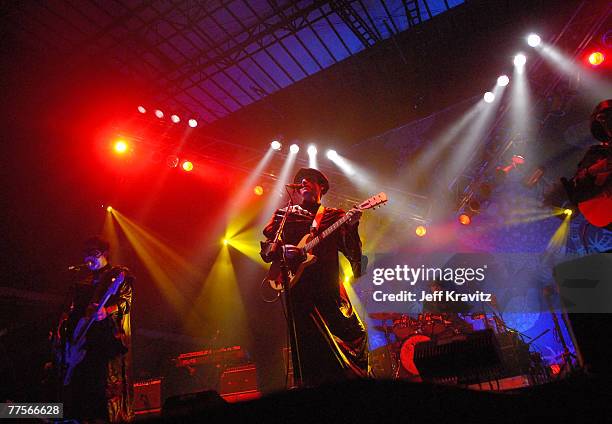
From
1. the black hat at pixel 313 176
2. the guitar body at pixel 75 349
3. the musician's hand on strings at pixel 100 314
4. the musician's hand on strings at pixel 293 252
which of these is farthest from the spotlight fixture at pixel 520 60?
the guitar body at pixel 75 349

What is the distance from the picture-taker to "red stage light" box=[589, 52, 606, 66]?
24.6 ft

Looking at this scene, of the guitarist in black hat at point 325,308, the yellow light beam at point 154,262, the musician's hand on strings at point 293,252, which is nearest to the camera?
the guitarist in black hat at point 325,308

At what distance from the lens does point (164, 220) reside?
453 inches

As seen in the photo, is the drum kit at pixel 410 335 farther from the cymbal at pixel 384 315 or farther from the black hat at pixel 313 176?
the black hat at pixel 313 176

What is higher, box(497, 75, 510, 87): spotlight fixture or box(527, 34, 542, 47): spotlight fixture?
box(527, 34, 542, 47): spotlight fixture

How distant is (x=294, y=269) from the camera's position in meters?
4.40

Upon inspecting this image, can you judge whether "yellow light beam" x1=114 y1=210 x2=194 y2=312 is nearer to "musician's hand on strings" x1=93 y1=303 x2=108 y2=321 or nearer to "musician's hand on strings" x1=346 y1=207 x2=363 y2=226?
"musician's hand on strings" x1=93 y1=303 x2=108 y2=321

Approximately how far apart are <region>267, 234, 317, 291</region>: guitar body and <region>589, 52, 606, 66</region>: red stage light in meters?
7.13

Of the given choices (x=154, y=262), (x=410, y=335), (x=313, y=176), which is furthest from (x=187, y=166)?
(x=410, y=335)

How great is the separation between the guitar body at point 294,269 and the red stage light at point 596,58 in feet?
23.4

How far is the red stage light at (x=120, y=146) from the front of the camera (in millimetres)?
8664

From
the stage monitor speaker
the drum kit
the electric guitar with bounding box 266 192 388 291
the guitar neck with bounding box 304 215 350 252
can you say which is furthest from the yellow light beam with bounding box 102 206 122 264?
the stage monitor speaker

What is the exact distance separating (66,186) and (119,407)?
6224 millimetres

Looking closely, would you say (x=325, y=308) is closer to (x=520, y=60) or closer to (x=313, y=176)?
(x=313, y=176)
